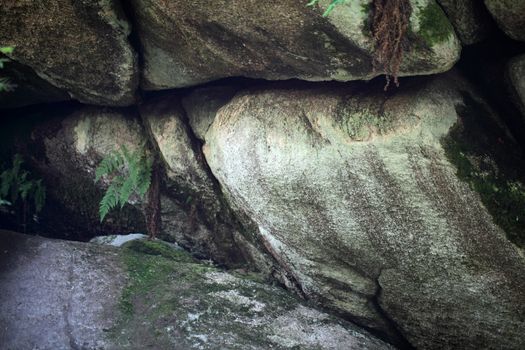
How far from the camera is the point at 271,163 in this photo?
5.65 metres

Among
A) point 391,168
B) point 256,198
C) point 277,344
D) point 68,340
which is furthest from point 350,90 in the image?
point 68,340

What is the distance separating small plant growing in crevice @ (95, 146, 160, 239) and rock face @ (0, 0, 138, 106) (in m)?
1.01

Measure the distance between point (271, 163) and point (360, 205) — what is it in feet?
3.83

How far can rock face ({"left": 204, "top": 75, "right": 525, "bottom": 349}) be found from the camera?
4.97 m

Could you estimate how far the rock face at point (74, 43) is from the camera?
17.3 ft

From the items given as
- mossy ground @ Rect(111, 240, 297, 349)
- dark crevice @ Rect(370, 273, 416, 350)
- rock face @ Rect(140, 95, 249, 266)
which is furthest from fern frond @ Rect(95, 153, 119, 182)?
dark crevice @ Rect(370, 273, 416, 350)

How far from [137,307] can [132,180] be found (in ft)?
6.67

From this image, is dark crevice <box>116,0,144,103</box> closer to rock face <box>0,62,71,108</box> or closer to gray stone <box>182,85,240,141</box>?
gray stone <box>182,85,240,141</box>

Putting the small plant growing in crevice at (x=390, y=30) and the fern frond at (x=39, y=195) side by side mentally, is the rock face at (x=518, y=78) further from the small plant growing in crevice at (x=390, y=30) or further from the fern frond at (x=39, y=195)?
the fern frond at (x=39, y=195)

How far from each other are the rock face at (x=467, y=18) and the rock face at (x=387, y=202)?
2.00ft

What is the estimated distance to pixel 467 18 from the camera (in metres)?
4.76

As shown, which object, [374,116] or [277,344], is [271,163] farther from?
[277,344]

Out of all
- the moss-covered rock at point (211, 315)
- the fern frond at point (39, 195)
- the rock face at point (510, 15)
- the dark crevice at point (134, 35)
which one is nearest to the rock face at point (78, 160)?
the fern frond at point (39, 195)

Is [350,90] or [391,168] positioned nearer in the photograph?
[391,168]
